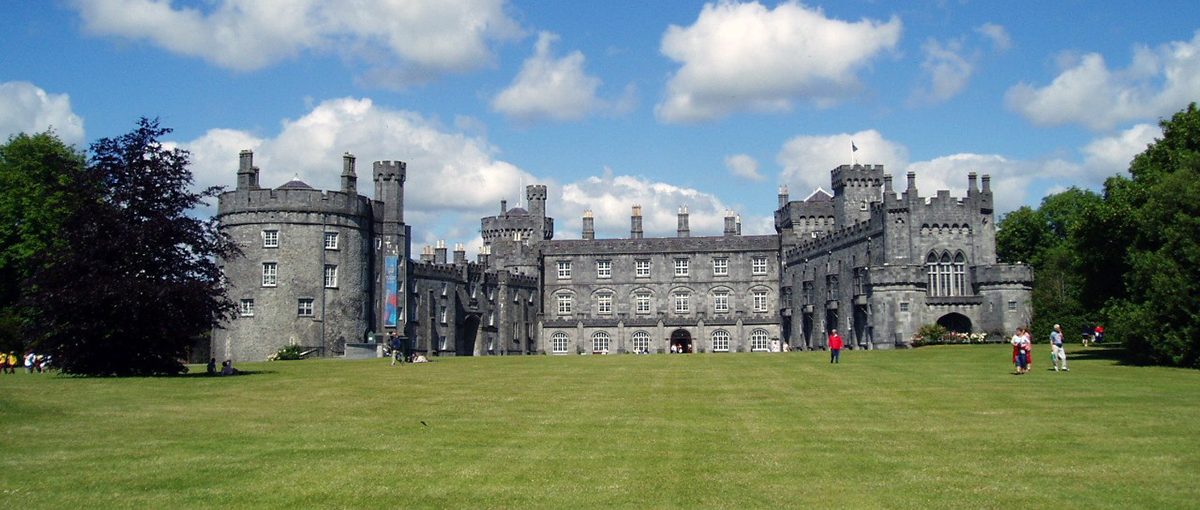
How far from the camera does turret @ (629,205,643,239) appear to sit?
93.1 metres

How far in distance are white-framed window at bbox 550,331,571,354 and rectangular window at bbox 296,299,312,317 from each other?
1204 inches

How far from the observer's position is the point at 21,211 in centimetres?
5362

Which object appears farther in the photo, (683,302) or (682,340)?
(683,302)

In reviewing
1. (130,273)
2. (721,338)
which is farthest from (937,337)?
(130,273)

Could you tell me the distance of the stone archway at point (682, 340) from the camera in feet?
286

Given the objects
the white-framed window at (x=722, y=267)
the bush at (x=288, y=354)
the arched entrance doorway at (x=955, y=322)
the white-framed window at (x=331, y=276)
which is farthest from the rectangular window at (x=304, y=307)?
the white-framed window at (x=722, y=267)

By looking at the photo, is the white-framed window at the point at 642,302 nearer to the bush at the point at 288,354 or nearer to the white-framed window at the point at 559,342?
the white-framed window at the point at 559,342

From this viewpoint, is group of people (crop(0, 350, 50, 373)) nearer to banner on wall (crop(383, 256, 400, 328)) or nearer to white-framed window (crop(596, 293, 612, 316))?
banner on wall (crop(383, 256, 400, 328))

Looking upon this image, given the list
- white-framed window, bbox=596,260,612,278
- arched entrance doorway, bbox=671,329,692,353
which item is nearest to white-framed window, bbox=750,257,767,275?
arched entrance doorway, bbox=671,329,692,353

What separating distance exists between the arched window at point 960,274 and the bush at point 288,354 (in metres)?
39.4

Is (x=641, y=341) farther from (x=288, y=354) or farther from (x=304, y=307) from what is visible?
(x=288, y=354)

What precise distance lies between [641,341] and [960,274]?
103 ft

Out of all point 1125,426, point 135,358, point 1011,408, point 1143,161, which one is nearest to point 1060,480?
point 1125,426

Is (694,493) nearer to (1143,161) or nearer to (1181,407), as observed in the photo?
(1181,407)
